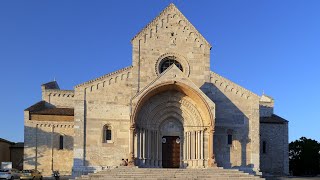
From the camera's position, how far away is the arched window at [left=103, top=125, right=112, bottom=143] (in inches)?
1175

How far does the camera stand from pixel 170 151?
1229 inches

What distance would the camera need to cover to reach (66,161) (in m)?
36.2

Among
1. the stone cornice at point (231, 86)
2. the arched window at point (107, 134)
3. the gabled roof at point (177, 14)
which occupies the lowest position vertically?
the arched window at point (107, 134)

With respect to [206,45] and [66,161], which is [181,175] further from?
[66,161]

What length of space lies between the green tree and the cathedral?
2549 cm

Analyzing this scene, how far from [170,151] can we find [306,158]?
29089mm

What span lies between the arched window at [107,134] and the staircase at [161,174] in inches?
146

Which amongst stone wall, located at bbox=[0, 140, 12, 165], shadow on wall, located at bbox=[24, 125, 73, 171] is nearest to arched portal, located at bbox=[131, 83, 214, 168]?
shadow on wall, located at bbox=[24, 125, 73, 171]

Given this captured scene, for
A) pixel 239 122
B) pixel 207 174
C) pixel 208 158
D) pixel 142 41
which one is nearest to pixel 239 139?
pixel 239 122

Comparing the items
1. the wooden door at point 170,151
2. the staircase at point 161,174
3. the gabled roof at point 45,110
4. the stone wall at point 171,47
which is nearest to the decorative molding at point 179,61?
the stone wall at point 171,47

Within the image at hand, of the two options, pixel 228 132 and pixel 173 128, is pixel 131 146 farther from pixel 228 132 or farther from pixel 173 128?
pixel 228 132

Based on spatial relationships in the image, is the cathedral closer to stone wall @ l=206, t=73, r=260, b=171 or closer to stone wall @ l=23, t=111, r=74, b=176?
stone wall @ l=206, t=73, r=260, b=171

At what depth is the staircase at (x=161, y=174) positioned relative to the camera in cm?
2573

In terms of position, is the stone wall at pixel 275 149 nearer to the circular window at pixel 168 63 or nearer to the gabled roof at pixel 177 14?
the gabled roof at pixel 177 14
